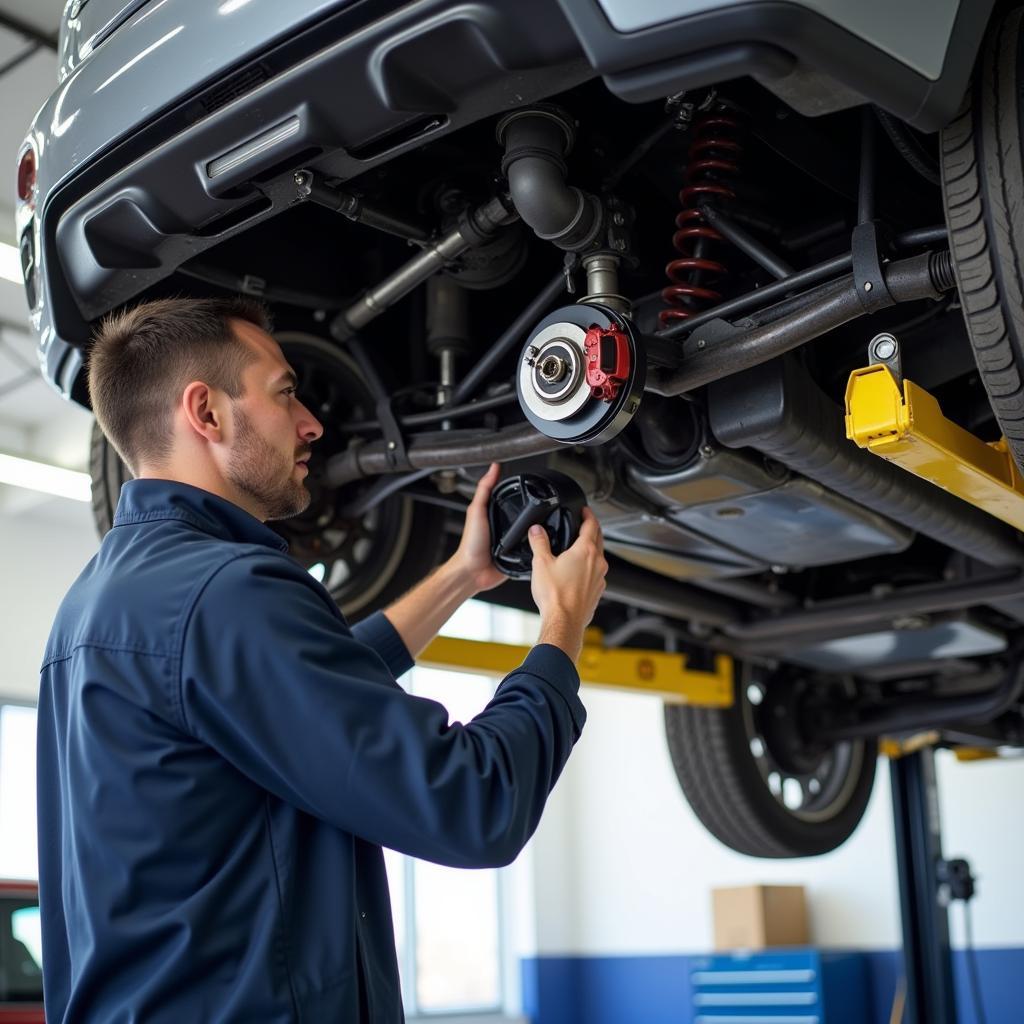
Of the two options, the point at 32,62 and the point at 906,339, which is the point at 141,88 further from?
the point at 32,62

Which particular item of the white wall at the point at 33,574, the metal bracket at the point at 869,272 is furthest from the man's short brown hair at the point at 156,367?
the white wall at the point at 33,574

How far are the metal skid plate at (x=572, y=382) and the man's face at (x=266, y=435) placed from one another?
32cm

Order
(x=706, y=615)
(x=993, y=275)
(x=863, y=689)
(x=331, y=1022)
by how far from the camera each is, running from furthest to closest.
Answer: (x=863, y=689) < (x=706, y=615) < (x=993, y=275) < (x=331, y=1022)

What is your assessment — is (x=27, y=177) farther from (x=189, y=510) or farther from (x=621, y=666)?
(x=621, y=666)

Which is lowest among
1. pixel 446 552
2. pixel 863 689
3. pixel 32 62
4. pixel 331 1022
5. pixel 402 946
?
pixel 402 946

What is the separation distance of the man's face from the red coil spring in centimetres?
62

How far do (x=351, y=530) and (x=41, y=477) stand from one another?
6.58 metres

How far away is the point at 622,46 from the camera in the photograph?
1.28 meters

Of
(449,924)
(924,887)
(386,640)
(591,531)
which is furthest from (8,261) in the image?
(449,924)

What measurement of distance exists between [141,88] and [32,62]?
4468 mm

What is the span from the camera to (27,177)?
2074 mm

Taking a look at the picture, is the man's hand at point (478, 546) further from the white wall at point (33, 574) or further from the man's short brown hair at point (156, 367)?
the white wall at point (33, 574)

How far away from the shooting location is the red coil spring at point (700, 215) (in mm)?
1733

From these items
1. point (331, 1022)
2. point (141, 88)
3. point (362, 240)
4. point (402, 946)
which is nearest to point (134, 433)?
point (141, 88)
